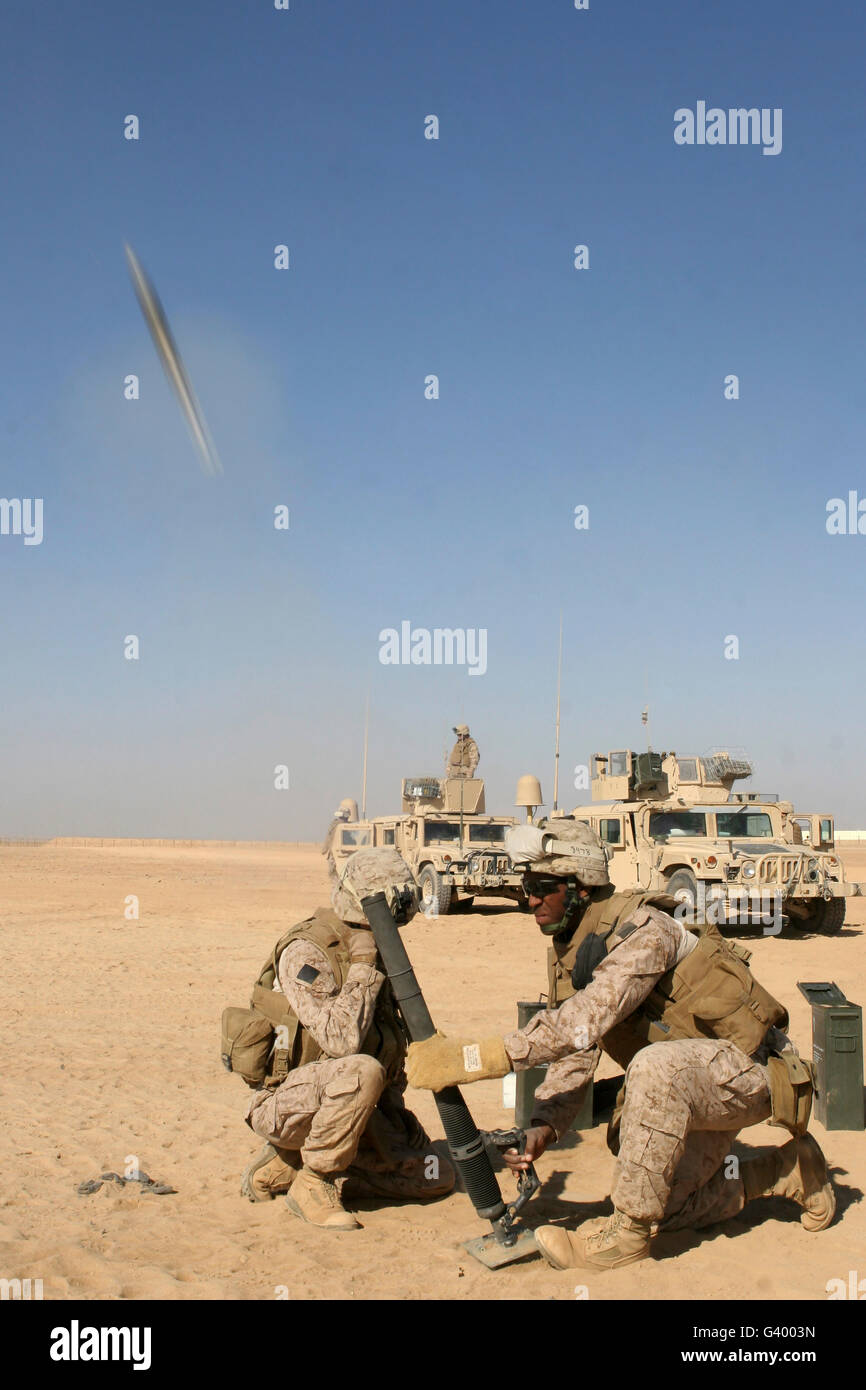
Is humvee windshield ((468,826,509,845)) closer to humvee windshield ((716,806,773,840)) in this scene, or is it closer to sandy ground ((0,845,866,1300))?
humvee windshield ((716,806,773,840))

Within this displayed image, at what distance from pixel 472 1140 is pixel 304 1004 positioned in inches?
30.7

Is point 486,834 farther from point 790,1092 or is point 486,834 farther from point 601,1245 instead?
point 601,1245

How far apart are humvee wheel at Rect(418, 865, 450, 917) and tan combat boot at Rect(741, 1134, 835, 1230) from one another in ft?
40.8

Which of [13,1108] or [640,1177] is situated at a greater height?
[640,1177]

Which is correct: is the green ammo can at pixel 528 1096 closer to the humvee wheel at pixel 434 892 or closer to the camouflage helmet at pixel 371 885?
the camouflage helmet at pixel 371 885

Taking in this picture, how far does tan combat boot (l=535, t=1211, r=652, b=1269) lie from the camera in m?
3.49

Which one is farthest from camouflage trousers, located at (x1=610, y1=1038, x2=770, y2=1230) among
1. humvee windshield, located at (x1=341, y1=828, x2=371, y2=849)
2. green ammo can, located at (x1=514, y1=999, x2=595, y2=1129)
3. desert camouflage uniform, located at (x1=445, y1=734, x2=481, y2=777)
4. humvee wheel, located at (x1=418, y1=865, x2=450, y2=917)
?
humvee windshield, located at (x1=341, y1=828, x2=371, y2=849)

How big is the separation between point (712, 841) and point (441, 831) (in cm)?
511

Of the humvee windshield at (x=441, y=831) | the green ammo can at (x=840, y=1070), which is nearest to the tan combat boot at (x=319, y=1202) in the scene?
the green ammo can at (x=840, y=1070)

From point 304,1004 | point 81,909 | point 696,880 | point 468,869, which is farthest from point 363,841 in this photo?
point 304,1004

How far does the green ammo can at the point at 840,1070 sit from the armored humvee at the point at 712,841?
23.0 ft

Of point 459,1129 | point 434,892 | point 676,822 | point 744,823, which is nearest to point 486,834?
point 434,892

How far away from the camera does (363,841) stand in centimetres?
1973
